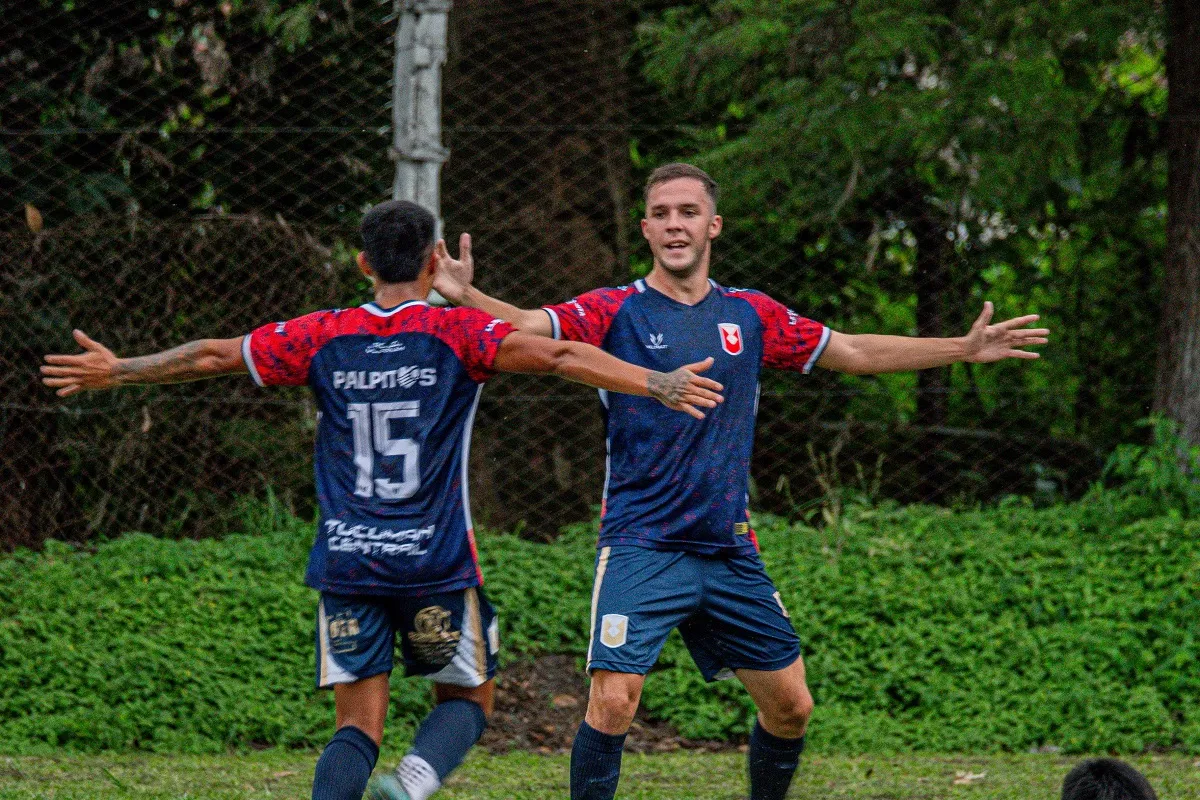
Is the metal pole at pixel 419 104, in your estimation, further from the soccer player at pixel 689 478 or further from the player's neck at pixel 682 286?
the player's neck at pixel 682 286

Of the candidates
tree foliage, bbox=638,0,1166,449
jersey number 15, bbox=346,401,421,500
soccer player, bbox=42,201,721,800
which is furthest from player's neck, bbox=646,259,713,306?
tree foliage, bbox=638,0,1166,449

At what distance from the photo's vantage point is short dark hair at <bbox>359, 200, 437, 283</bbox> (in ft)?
12.7

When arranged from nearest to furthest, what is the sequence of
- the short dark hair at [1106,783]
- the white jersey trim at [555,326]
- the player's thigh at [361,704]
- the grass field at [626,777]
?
the short dark hair at [1106,783] < the player's thigh at [361,704] < the white jersey trim at [555,326] < the grass field at [626,777]

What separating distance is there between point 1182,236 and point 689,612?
532 cm

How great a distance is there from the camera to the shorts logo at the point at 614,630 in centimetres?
404

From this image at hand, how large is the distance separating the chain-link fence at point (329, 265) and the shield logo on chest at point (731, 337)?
3548 mm

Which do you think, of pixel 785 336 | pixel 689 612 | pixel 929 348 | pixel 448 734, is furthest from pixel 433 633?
pixel 929 348

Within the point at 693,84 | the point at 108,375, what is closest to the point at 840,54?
the point at 693,84

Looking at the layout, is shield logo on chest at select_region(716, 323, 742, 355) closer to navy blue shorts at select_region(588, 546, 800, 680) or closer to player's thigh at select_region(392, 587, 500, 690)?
navy blue shorts at select_region(588, 546, 800, 680)

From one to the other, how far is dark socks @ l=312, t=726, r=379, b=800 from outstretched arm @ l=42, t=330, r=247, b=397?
1.09 metres

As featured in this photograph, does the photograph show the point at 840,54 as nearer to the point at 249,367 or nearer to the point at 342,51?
the point at 342,51

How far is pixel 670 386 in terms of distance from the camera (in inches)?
149

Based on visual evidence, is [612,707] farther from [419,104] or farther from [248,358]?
[419,104]

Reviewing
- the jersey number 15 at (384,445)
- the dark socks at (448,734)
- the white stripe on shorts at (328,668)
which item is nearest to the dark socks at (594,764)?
the dark socks at (448,734)
